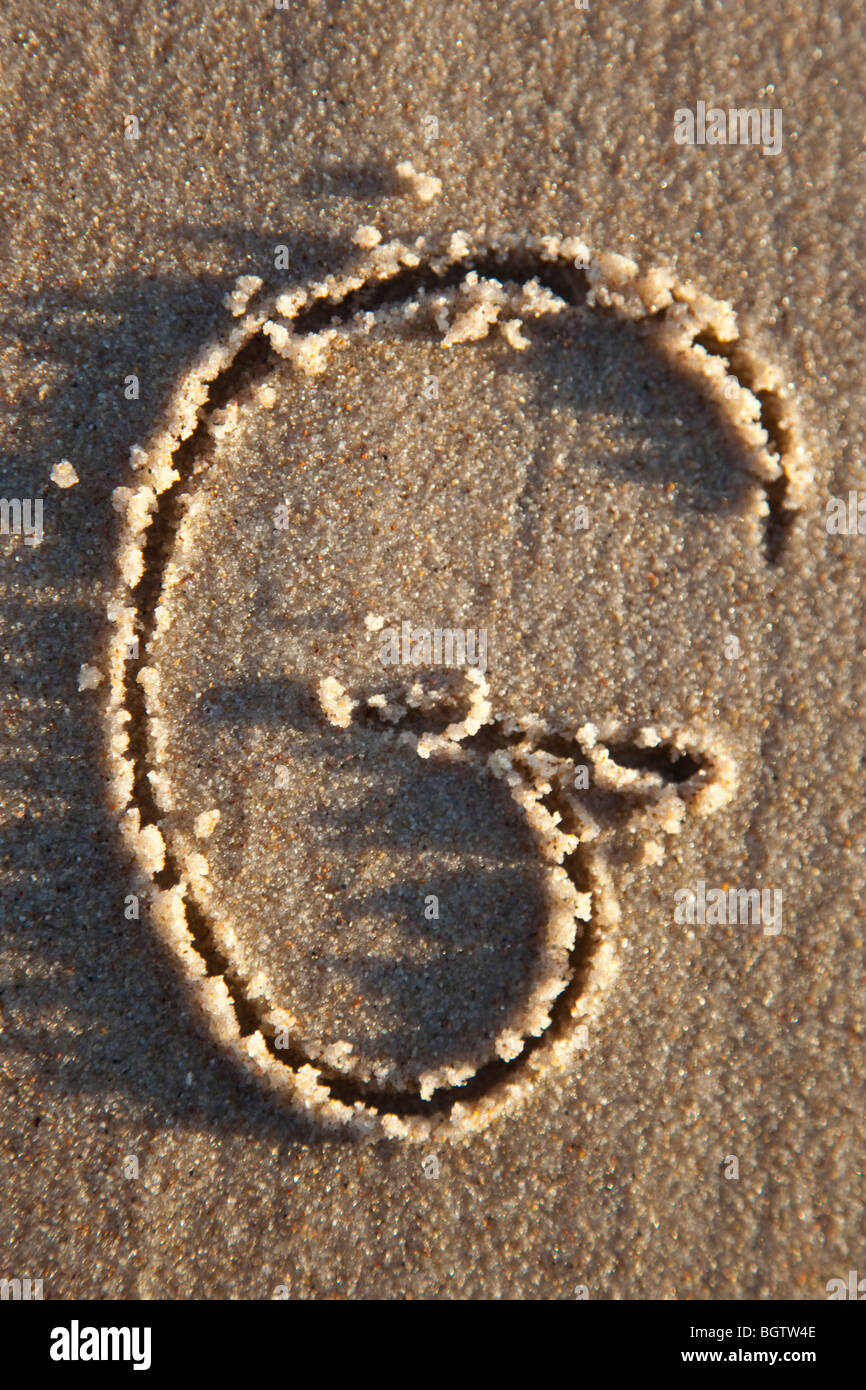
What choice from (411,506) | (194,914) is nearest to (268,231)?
(411,506)

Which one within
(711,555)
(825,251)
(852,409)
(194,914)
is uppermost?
(825,251)

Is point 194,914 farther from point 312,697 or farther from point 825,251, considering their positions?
point 825,251

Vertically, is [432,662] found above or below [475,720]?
above

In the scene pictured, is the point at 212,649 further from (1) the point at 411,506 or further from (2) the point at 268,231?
(2) the point at 268,231

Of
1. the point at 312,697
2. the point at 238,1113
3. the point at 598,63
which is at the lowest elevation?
the point at 238,1113

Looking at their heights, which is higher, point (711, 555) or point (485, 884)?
point (711, 555)

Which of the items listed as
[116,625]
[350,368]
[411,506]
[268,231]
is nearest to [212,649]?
[116,625]

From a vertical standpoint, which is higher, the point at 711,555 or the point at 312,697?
the point at 711,555

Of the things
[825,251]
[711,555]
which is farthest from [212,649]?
[825,251]
